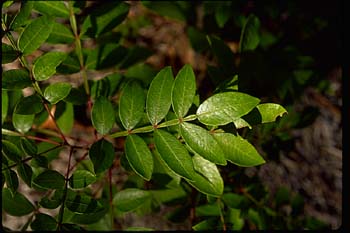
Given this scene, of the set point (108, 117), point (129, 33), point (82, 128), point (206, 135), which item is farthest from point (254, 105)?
point (129, 33)

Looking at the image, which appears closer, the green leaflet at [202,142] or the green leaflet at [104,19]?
the green leaflet at [202,142]

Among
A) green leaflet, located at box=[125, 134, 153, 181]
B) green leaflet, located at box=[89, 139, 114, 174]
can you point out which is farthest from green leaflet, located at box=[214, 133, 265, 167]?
green leaflet, located at box=[89, 139, 114, 174]

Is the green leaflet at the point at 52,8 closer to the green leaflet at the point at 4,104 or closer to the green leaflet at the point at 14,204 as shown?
the green leaflet at the point at 4,104

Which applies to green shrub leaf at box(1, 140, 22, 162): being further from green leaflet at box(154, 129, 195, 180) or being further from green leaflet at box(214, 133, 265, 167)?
green leaflet at box(214, 133, 265, 167)

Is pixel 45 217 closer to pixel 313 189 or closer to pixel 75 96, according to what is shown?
pixel 75 96

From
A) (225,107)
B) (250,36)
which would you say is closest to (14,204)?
(225,107)

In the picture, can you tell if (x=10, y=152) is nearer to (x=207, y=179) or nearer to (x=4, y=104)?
(x=4, y=104)

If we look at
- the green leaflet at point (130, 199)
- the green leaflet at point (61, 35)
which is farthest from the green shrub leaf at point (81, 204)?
the green leaflet at point (61, 35)
